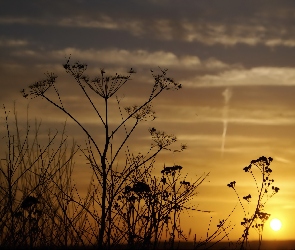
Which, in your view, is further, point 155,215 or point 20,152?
point 20,152

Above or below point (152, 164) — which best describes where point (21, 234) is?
below

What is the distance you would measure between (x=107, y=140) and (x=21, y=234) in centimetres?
203

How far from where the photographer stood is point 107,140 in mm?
10070

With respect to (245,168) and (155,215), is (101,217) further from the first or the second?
(245,168)

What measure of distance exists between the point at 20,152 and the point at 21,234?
1.47m

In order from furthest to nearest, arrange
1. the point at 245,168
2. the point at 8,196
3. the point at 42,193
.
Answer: the point at 245,168 < the point at 42,193 < the point at 8,196

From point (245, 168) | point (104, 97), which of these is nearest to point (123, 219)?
point (104, 97)

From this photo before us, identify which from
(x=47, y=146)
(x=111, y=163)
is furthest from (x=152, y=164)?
(x=47, y=146)

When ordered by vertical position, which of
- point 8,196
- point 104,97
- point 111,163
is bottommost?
point 8,196

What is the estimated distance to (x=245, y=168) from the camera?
14.4 metres

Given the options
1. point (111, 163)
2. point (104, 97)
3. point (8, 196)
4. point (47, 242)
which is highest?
point (104, 97)

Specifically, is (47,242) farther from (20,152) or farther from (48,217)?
(20,152)

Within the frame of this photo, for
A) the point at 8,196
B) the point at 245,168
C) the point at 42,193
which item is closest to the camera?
the point at 8,196

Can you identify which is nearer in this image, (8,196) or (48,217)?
(8,196)
